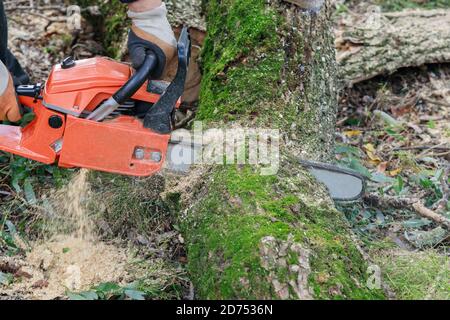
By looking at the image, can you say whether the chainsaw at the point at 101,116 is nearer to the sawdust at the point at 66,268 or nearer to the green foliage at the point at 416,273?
the sawdust at the point at 66,268

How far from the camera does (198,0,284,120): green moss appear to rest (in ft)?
11.6

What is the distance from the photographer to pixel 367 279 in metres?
2.77

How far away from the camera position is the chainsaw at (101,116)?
10.3 feet

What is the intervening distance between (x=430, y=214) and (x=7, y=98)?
227 centimetres

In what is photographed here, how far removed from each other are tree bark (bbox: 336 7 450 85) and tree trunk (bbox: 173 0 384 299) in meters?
1.20

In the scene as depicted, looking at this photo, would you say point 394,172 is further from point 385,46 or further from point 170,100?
point 170,100

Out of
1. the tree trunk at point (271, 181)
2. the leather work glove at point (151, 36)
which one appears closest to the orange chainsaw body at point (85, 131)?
the leather work glove at point (151, 36)

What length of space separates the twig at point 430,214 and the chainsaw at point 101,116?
57.0 inches

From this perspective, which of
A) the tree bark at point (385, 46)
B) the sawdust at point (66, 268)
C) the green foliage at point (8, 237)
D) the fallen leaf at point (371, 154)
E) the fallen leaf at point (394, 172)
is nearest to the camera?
the sawdust at point (66, 268)

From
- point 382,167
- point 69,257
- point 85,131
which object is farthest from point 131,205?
point 382,167

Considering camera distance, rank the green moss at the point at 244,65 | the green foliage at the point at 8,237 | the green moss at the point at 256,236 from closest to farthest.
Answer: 1. the green moss at the point at 256,236
2. the green foliage at the point at 8,237
3. the green moss at the point at 244,65

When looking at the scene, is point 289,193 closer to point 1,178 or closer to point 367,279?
point 367,279
